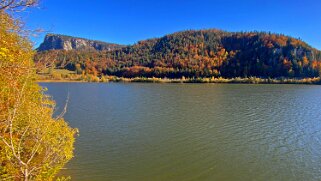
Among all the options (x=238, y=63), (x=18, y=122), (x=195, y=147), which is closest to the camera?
(x=18, y=122)

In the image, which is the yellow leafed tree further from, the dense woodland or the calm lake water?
the dense woodland

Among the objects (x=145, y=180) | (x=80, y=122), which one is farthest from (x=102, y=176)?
(x=80, y=122)

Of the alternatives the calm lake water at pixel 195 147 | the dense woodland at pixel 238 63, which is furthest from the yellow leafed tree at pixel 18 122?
the dense woodland at pixel 238 63

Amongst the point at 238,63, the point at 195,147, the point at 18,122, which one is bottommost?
the point at 195,147

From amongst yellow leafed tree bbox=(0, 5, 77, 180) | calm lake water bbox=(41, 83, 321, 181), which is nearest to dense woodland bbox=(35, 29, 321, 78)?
calm lake water bbox=(41, 83, 321, 181)

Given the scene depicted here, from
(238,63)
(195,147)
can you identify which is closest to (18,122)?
(195,147)

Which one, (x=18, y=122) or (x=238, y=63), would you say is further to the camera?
(x=238, y=63)

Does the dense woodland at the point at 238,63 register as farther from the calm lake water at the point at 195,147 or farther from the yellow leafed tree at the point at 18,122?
the yellow leafed tree at the point at 18,122

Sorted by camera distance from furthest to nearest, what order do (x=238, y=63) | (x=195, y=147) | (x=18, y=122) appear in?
1. (x=238, y=63)
2. (x=195, y=147)
3. (x=18, y=122)

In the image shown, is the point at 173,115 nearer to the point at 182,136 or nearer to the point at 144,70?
the point at 182,136

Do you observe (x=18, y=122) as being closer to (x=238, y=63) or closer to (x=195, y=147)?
(x=195, y=147)

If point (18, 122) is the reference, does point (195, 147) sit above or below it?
below

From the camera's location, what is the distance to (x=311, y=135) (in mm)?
26484

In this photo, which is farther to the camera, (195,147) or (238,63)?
(238,63)
